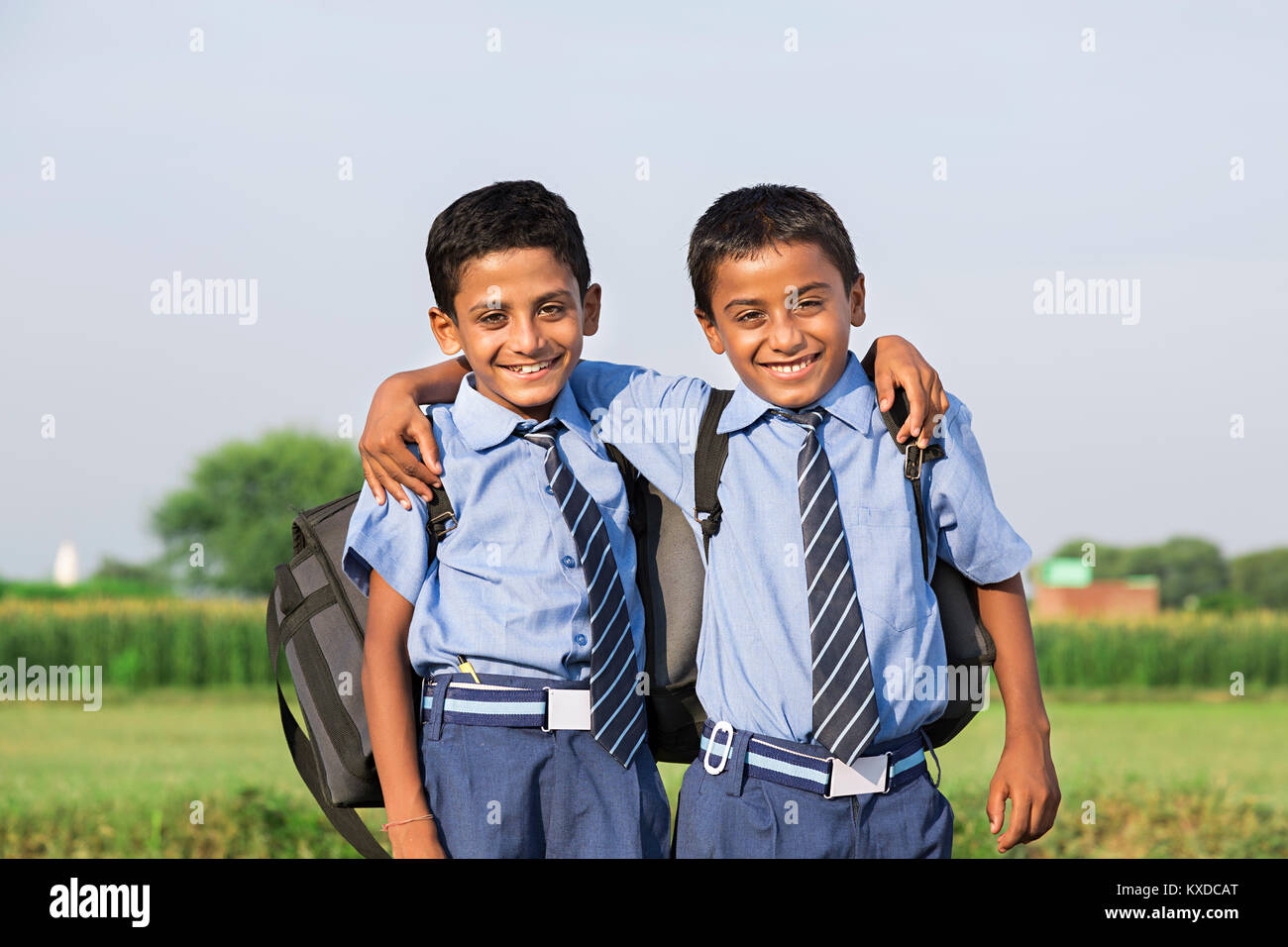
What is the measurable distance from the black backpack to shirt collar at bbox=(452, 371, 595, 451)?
0.12 m

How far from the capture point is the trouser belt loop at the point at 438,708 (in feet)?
9.38

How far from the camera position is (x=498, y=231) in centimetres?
299

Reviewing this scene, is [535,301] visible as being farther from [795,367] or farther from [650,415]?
[795,367]

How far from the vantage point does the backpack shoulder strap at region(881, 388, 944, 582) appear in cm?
284

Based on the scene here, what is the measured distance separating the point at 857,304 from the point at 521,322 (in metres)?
0.84

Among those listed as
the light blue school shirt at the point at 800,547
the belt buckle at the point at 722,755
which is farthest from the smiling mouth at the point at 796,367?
the belt buckle at the point at 722,755

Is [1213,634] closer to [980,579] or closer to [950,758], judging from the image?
[950,758]

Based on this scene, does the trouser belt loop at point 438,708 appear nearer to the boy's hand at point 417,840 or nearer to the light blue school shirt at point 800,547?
the boy's hand at point 417,840

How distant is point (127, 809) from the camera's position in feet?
24.0

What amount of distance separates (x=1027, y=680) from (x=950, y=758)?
1060 cm

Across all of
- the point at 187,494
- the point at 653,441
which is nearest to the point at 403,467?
the point at 653,441

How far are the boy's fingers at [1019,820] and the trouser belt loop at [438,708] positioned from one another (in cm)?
134

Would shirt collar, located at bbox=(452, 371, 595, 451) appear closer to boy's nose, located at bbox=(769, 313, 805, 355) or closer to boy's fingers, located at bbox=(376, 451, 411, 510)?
boy's fingers, located at bbox=(376, 451, 411, 510)

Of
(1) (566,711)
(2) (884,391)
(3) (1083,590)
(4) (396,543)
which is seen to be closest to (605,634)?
(1) (566,711)
